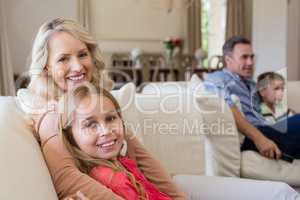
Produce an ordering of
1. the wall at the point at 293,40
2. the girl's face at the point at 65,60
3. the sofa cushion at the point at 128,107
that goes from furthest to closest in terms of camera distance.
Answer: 1. the wall at the point at 293,40
2. the sofa cushion at the point at 128,107
3. the girl's face at the point at 65,60

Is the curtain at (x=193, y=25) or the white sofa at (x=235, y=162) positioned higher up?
the curtain at (x=193, y=25)

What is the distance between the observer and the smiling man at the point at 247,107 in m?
2.07

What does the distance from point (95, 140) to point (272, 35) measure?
13.1ft

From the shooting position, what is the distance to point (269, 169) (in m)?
2.00

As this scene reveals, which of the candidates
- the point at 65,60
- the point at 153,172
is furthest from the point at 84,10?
the point at 153,172

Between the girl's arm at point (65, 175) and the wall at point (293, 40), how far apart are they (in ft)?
13.8

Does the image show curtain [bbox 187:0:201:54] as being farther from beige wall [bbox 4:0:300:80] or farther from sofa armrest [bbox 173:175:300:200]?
sofa armrest [bbox 173:175:300:200]

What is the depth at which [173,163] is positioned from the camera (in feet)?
6.80

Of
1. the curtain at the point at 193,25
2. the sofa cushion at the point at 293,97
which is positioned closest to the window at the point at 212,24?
the curtain at the point at 193,25

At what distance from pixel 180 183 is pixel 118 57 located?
3.92m

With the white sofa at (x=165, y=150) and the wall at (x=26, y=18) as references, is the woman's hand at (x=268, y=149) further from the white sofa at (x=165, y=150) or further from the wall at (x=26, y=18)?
the wall at (x=26, y=18)

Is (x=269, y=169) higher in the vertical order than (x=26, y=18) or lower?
lower

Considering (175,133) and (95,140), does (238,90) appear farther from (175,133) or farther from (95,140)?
(95,140)

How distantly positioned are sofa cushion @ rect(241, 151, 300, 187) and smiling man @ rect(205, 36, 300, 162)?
45mm
